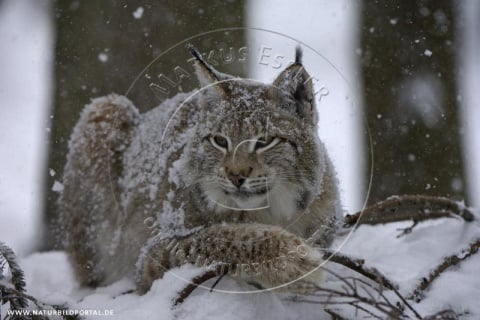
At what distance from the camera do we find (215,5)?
15.4 ft

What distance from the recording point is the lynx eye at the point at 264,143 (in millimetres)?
2475

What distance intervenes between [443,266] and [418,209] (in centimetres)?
52

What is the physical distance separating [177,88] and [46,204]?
2.31 meters

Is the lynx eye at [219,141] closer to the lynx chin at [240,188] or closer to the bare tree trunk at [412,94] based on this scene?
the lynx chin at [240,188]

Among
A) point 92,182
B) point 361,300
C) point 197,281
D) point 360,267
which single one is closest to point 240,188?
point 197,281

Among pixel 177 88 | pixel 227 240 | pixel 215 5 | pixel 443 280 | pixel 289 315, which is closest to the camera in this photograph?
pixel 289 315

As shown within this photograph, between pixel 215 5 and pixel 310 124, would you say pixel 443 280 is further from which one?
pixel 215 5

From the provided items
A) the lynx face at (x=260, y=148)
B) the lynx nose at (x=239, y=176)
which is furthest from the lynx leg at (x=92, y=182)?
the lynx nose at (x=239, y=176)

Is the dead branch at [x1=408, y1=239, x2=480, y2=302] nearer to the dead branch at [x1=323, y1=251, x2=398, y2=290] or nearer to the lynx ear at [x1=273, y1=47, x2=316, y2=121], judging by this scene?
the dead branch at [x1=323, y1=251, x2=398, y2=290]

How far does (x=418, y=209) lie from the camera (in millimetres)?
2736

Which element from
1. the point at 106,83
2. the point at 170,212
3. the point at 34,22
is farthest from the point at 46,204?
the point at 170,212

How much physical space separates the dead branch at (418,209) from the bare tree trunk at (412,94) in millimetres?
2095

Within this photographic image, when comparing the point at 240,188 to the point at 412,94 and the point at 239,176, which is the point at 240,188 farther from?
the point at 412,94

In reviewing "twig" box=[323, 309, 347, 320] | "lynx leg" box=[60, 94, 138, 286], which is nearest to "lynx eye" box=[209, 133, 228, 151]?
"twig" box=[323, 309, 347, 320]
